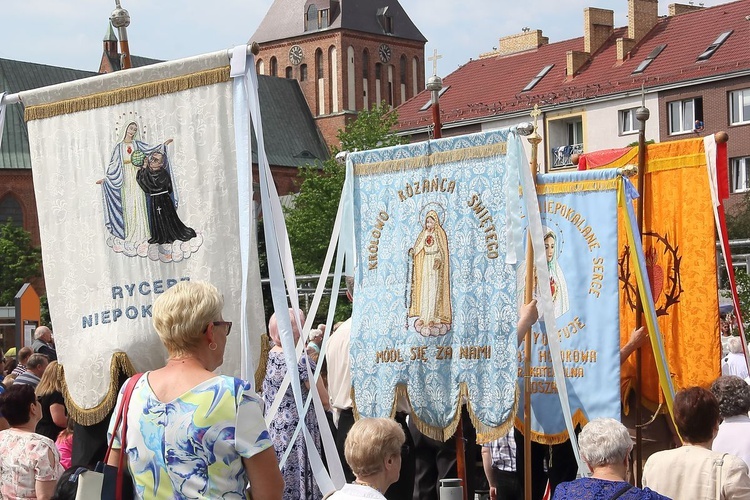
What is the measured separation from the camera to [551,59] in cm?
5625

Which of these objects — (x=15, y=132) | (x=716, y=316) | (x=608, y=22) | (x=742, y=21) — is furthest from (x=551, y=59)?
(x=716, y=316)

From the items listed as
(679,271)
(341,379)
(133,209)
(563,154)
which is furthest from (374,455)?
(563,154)

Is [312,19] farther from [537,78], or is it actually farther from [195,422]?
[195,422]

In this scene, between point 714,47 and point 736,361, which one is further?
point 714,47

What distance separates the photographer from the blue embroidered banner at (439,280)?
7484 millimetres

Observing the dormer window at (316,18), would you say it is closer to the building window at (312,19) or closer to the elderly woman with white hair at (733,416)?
the building window at (312,19)

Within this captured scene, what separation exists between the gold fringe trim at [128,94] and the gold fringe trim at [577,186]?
293cm

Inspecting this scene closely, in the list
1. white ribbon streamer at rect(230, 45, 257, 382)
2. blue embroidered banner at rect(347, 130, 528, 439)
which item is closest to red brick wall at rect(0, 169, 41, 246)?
blue embroidered banner at rect(347, 130, 528, 439)

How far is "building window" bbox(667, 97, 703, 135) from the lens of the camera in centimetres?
4719

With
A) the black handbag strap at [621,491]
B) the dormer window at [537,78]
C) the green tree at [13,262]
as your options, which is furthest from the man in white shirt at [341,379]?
the green tree at [13,262]

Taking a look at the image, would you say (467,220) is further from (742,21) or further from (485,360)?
(742,21)

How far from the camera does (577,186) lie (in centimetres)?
844

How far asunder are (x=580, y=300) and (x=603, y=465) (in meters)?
3.27

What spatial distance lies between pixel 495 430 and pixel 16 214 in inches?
2455
